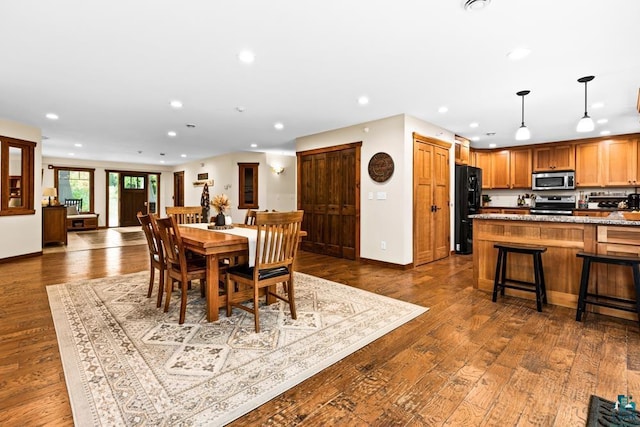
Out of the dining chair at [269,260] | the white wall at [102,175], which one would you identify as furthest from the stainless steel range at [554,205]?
the white wall at [102,175]

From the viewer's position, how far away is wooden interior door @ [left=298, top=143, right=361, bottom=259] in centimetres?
559

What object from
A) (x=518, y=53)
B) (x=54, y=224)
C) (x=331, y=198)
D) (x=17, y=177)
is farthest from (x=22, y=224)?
(x=518, y=53)

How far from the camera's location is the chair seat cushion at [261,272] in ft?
8.95

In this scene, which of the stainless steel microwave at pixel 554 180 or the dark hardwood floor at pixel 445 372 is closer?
the dark hardwood floor at pixel 445 372

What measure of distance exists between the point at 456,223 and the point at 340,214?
226cm

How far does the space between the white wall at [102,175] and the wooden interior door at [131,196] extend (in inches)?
14.1

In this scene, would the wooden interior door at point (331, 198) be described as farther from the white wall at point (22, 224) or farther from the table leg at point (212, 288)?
the white wall at point (22, 224)

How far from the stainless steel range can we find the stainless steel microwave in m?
0.28

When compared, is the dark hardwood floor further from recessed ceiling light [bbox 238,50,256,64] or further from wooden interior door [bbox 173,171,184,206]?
wooden interior door [bbox 173,171,184,206]

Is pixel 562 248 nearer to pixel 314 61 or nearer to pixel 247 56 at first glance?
pixel 314 61

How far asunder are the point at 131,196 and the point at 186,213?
28.4 feet

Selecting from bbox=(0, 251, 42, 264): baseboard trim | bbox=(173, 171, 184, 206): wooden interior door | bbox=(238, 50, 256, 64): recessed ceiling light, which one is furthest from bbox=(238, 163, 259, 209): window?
bbox=(238, 50, 256, 64): recessed ceiling light

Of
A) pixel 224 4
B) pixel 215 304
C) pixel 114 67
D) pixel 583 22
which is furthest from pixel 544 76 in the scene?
pixel 114 67

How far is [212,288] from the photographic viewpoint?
2791mm
